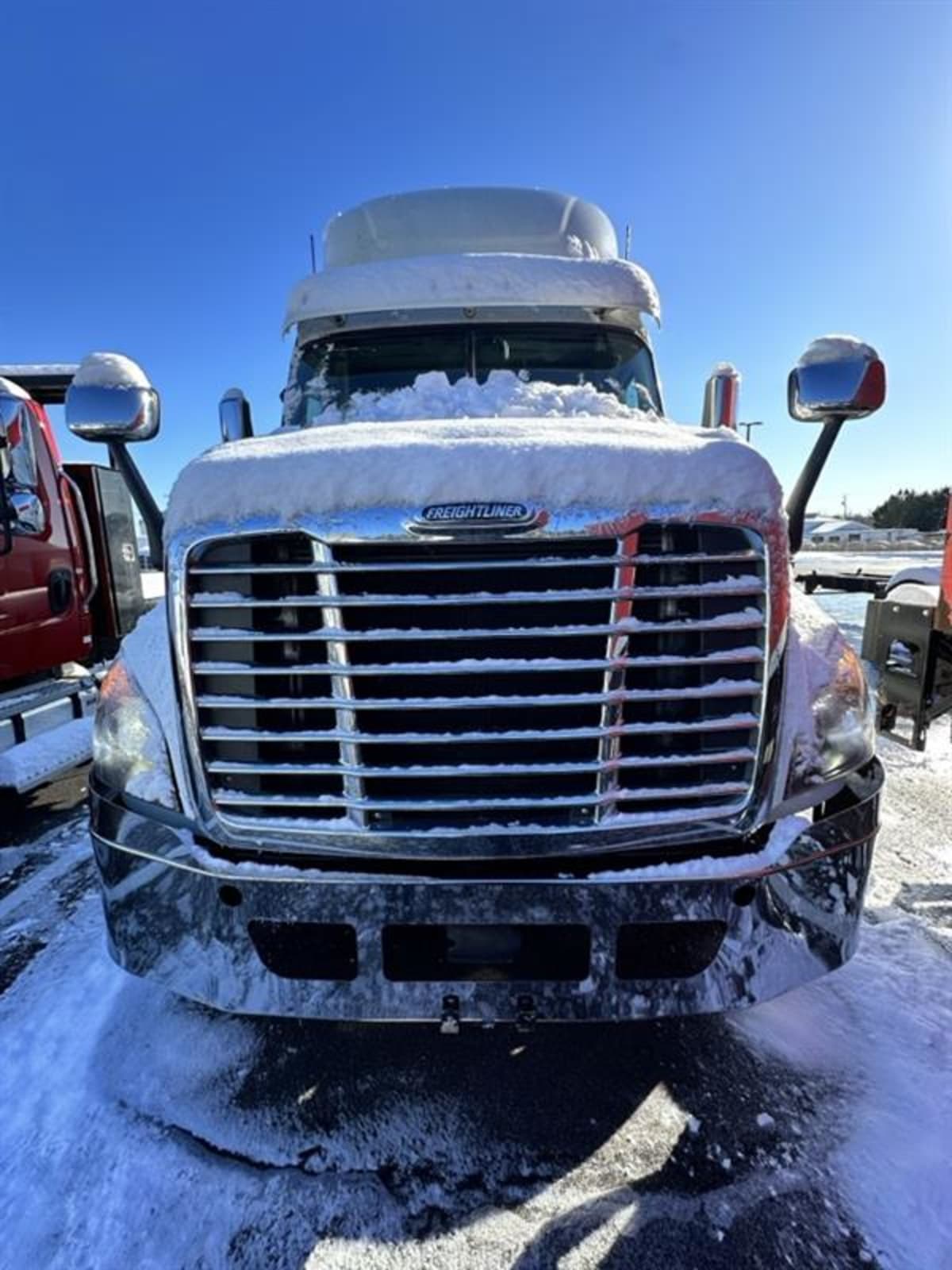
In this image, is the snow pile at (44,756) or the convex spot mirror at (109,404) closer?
the convex spot mirror at (109,404)

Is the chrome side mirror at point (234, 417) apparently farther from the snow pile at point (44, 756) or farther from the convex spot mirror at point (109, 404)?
the snow pile at point (44, 756)

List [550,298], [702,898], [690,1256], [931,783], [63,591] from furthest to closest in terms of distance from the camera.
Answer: [63,591], [931,783], [550,298], [702,898], [690,1256]

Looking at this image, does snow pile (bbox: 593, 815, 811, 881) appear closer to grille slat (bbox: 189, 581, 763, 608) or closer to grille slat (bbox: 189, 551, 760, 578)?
grille slat (bbox: 189, 581, 763, 608)

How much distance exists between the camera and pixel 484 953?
2.15 metres

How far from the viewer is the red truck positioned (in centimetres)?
522

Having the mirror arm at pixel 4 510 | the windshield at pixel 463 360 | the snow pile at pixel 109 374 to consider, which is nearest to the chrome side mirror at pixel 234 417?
the windshield at pixel 463 360

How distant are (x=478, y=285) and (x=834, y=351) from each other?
5.92 ft

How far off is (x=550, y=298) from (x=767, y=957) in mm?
3255

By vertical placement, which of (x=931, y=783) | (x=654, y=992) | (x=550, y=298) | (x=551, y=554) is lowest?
(x=931, y=783)

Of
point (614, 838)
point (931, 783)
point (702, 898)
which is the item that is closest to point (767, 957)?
point (702, 898)

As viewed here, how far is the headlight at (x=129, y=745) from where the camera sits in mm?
2293

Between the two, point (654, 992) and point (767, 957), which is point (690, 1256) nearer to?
point (654, 992)

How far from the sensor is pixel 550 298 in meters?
4.02

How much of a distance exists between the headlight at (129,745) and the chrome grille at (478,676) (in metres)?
0.19
